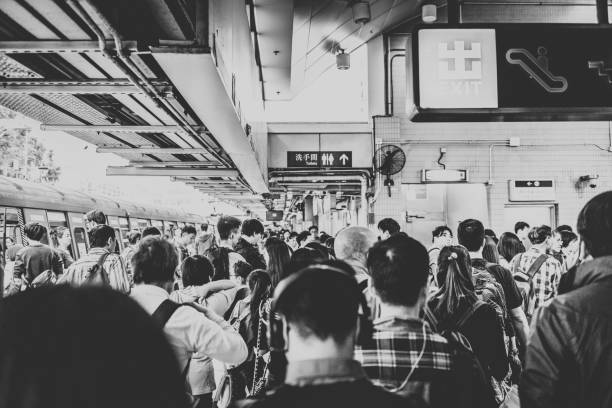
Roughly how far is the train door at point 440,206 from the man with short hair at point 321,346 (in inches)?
387

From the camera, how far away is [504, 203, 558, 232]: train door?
36.8 feet

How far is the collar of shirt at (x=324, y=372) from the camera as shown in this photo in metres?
1.36

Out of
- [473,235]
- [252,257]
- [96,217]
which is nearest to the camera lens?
[473,235]

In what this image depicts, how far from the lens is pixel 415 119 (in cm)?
393

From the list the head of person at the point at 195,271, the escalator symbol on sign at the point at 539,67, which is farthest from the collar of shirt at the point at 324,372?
the escalator symbol on sign at the point at 539,67

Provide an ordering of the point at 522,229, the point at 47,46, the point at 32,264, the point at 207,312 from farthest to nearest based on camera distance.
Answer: the point at 522,229 < the point at 32,264 < the point at 47,46 < the point at 207,312

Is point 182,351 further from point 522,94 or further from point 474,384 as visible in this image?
point 522,94

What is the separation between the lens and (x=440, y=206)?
12.5 metres

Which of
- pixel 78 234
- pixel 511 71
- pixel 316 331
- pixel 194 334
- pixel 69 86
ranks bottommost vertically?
pixel 194 334

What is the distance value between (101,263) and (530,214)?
382 inches

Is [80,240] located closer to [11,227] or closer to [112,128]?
[11,227]

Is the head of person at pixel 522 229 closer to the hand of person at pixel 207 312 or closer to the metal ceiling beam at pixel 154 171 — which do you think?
the metal ceiling beam at pixel 154 171

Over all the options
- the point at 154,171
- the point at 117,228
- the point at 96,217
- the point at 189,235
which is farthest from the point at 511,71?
the point at 117,228

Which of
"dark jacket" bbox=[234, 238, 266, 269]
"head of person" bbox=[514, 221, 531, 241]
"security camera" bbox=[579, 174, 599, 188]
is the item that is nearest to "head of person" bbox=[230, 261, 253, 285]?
"dark jacket" bbox=[234, 238, 266, 269]
